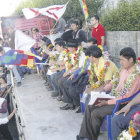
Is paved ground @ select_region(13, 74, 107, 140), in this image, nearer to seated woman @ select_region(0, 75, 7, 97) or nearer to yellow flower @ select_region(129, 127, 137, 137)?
seated woman @ select_region(0, 75, 7, 97)

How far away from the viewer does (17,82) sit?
8.20 m

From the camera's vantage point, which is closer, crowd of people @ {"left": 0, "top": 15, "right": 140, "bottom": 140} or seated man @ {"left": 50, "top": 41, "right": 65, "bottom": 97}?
crowd of people @ {"left": 0, "top": 15, "right": 140, "bottom": 140}

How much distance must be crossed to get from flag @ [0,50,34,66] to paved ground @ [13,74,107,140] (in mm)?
1053

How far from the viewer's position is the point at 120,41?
5.94 metres

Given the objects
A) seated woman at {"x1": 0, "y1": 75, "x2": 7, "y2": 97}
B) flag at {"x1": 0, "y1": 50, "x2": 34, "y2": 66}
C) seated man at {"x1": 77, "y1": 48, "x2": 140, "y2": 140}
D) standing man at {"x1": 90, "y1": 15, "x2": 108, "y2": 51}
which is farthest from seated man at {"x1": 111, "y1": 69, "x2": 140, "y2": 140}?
seated woman at {"x1": 0, "y1": 75, "x2": 7, "y2": 97}

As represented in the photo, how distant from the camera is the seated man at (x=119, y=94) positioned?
3.31 meters

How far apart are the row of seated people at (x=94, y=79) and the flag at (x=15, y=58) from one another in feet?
2.45

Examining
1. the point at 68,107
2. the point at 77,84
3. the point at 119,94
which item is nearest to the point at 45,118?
the point at 68,107

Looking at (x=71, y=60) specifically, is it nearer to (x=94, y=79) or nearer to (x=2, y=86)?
(x=94, y=79)

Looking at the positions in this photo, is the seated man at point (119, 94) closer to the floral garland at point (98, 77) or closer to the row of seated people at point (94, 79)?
the row of seated people at point (94, 79)

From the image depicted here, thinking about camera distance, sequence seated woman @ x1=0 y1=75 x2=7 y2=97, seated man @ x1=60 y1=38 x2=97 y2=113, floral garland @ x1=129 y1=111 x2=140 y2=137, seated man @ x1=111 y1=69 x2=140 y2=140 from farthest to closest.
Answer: seated woman @ x1=0 y1=75 x2=7 y2=97, seated man @ x1=60 y1=38 x2=97 y2=113, seated man @ x1=111 y1=69 x2=140 y2=140, floral garland @ x1=129 y1=111 x2=140 y2=137

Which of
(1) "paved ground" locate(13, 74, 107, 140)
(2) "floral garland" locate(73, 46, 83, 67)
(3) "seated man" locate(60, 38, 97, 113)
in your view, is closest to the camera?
(1) "paved ground" locate(13, 74, 107, 140)

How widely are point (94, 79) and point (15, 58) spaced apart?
256 centimetres

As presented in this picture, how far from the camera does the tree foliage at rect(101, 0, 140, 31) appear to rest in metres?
5.74
